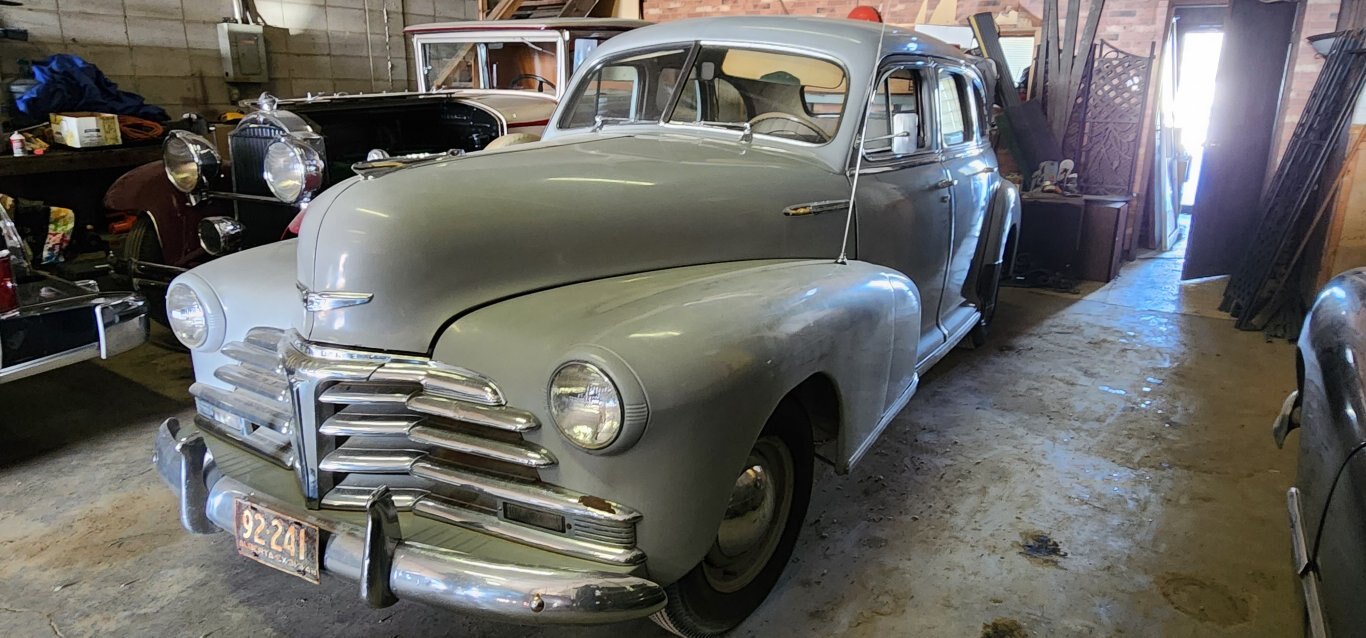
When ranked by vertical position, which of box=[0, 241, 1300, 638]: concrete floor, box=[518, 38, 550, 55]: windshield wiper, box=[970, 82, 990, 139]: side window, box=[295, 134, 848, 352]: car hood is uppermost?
box=[518, 38, 550, 55]: windshield wiper

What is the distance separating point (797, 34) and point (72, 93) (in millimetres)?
6362

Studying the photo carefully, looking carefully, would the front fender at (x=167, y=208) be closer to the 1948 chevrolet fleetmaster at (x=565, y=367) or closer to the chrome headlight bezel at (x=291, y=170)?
the chrome headlight bezel at (x=291, y=170)

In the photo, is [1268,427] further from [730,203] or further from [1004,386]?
[730,203]

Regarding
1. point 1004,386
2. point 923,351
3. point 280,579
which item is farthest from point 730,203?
point 1004,386

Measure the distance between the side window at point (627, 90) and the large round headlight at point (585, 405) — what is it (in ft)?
5.78

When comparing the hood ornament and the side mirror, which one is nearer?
the hood ornament

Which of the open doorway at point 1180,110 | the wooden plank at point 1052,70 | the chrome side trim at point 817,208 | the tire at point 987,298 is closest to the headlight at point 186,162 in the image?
Result: the chrome side trim at point 817,208

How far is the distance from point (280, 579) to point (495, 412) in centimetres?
124

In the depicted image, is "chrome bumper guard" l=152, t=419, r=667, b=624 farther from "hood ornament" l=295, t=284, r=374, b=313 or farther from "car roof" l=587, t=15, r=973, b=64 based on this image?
"car roof" l=587, t=15, r=973, b=64

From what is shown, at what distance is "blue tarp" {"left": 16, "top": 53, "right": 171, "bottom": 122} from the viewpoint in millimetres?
6520

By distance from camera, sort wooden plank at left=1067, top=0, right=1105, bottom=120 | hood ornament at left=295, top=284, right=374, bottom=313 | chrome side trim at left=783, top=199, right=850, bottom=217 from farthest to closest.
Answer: wooden plank at left=1067, top=0, right=1105, bottom=120 → chrome side trim at left=783, top=199, right=850, bottom=217 → hood ornament at left=295, top=284, right=374, bottom=313

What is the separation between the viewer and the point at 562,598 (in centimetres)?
161

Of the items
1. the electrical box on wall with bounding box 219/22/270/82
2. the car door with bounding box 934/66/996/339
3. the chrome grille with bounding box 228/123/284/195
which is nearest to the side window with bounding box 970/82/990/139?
the car door with bounding box 934/66/996/339

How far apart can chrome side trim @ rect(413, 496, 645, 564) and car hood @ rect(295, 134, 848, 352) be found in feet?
1.19
